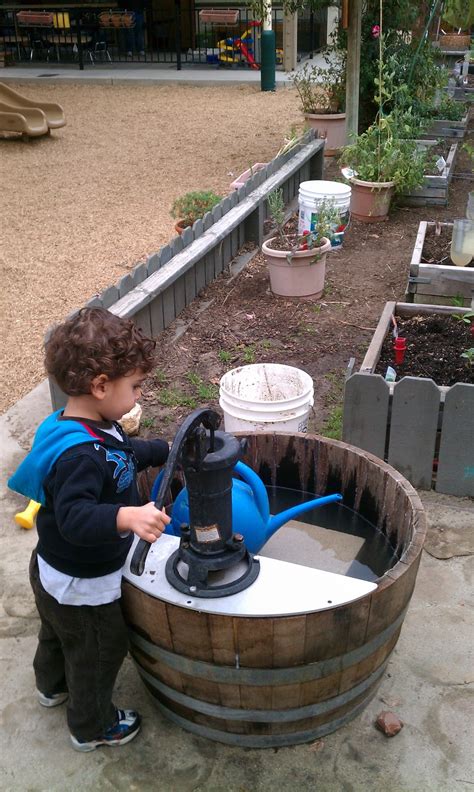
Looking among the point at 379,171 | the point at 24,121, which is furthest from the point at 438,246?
the point at 24,121

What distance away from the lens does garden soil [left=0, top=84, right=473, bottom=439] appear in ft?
15.7

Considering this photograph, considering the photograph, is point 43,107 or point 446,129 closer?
point 446,129

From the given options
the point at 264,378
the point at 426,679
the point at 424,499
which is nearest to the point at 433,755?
the point at 426,679

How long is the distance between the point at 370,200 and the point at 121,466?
18.4 feet

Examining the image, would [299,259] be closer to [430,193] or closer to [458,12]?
[430,193]

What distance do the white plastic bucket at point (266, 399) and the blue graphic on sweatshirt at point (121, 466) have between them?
1.18 m

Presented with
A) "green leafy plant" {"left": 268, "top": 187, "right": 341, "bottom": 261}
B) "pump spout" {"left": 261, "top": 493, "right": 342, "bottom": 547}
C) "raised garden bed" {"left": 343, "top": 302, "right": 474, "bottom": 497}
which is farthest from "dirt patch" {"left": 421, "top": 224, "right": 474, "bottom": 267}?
"pump spout" {"left": 261, "top": 493, "right": 342, "bottom": 547}

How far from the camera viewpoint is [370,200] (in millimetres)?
7145

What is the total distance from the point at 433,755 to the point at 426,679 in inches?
12.1

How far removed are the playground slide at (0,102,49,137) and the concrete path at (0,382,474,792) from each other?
30.2 ft

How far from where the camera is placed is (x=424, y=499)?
142 inches

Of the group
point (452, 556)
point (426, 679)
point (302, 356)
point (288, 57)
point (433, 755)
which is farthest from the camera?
point (288, 57)

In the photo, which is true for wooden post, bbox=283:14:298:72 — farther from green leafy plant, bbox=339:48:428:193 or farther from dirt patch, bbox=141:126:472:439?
dirt patch, bbox=141:126:472:439

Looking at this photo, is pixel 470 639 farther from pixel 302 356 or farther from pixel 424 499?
pixel 302 356
